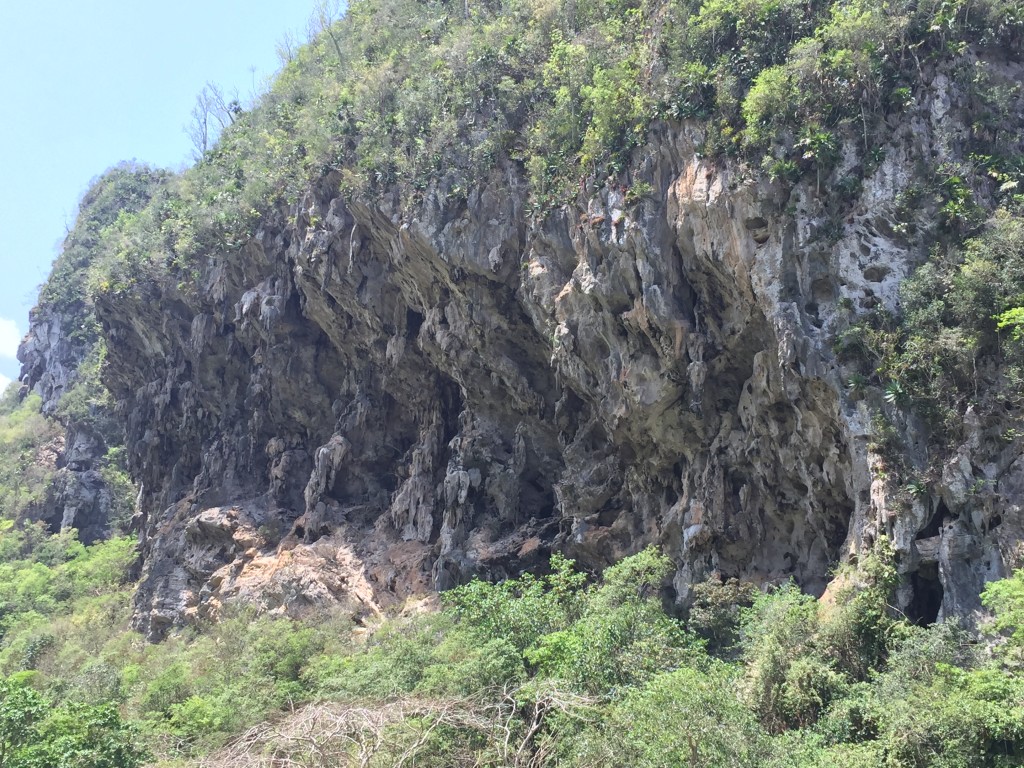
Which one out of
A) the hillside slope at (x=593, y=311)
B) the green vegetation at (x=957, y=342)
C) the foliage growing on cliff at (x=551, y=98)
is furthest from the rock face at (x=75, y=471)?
the green vegetation at (x=957, y=342)

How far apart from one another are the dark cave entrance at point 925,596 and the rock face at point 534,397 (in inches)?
2.7

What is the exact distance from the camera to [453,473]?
25.9m

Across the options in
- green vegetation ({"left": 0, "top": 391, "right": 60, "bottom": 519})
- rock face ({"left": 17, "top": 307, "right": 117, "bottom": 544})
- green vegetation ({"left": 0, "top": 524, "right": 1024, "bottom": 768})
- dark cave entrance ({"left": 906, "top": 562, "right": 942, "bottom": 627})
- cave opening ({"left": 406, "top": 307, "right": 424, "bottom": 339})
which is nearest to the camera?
green vegetation ({"left": 0, "top": 524, "right": 1024, "bottom": 768})

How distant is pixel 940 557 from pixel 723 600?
512 centimetres

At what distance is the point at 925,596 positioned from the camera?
15.1m

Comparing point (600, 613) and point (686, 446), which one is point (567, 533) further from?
point (600, 613)

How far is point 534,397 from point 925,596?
40.9ft

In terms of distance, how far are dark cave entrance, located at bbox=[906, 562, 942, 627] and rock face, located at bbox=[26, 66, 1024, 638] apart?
0.23ft

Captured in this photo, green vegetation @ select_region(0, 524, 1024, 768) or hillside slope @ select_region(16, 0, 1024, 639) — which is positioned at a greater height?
hillside slope @ select_region(16, 0, 1024, 639)

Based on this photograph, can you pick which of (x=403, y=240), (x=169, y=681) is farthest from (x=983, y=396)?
(x=169, y=681)

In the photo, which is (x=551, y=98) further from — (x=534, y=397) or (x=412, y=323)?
(x=534, y=397)

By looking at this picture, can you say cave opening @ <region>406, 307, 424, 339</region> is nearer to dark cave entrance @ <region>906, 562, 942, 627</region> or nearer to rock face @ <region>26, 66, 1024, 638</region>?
rock face @ <region>26, 66, 1024, 638</region>

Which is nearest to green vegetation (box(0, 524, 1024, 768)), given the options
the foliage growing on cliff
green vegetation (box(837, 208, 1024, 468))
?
green vegetation (box(837, 208, 1024, 468))

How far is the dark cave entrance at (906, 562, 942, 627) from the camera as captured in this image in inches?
589
